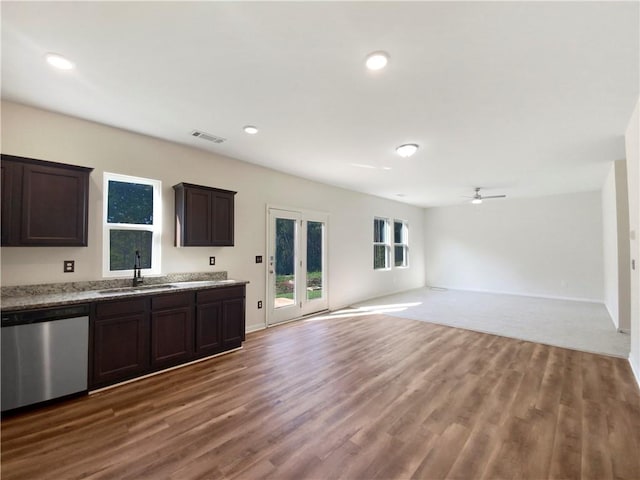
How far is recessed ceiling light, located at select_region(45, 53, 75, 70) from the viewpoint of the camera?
2.06 metres

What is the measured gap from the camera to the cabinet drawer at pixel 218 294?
3395 mm

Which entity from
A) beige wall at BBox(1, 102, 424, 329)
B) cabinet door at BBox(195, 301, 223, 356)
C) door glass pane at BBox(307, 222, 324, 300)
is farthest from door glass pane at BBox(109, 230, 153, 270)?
door glass pane at BBox(307, 222, 324, 300)

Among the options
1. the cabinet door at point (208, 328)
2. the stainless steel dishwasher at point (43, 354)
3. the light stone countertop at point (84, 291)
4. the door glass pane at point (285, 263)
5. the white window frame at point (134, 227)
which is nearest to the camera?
the stainless steel dishwasher at point (43, 354)

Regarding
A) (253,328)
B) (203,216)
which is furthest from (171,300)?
(253,328)

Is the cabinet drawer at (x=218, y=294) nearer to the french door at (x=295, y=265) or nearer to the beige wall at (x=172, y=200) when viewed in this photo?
the beige wall at (x=172, y=200)

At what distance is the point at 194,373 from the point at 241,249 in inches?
74.6

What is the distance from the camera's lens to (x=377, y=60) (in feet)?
6.68

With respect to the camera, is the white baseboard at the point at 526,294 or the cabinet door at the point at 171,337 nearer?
the cabinet door at the point at 171,337

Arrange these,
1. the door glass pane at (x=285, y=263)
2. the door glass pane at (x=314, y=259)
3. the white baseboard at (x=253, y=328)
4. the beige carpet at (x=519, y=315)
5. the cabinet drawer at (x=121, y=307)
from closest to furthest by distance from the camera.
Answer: the cabinet drawer at (x=121, y=307) < the beige carpet at (x=519, y=315) < the white baseboard at (x=253, y=328) < the door glass pane at (x=285, y=263) < the door glass pane at (x=314, y=259)

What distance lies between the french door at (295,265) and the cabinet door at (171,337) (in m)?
1.64

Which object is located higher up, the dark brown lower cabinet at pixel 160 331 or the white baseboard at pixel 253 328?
the dark brown lower cabinet at pixel 160 331

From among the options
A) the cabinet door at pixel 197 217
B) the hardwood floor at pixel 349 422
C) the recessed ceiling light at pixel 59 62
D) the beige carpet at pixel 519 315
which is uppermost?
the recessed ceiling light at pixel 59 62

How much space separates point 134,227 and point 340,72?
2934 mm

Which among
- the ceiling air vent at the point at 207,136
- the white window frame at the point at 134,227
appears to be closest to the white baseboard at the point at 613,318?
the ceiling air vent at the point at 207,136
